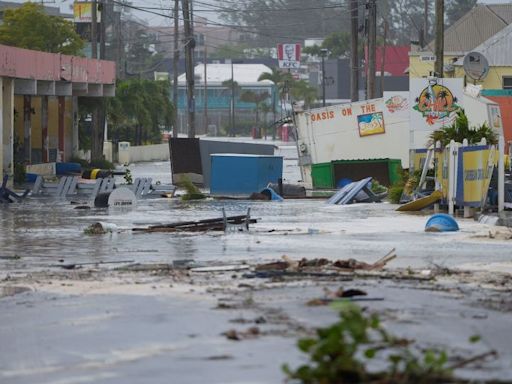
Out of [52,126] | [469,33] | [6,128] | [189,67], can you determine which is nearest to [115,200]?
[6,128]

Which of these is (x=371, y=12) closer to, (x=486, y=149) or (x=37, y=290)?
(x=486, y=149)

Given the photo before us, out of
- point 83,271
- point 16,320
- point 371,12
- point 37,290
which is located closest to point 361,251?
point 83,271

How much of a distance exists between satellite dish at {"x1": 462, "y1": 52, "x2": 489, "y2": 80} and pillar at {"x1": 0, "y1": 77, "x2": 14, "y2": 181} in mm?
18298

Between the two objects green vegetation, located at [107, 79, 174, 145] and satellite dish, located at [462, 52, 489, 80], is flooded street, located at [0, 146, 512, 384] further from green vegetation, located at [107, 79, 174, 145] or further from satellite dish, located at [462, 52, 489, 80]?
green vegetation, located at [107, 79, 174, 145]

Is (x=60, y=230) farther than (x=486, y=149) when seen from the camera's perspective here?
No

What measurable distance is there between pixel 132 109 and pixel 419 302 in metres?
64.5

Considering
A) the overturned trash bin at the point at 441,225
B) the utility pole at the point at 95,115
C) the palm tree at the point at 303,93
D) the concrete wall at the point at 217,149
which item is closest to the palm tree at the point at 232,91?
the palm tree at the point at 303,93

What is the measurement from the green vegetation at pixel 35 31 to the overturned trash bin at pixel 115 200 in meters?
42.5

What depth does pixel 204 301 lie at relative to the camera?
1183 cm

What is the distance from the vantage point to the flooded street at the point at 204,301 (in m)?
9.05

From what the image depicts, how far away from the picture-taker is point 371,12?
5650cm

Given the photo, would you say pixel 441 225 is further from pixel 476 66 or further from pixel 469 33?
pixel 469 33

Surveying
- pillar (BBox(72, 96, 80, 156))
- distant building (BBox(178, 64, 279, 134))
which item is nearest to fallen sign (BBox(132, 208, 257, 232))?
pillar (BBox(72, 96, 80, 156))

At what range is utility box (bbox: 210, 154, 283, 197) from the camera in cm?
3625
